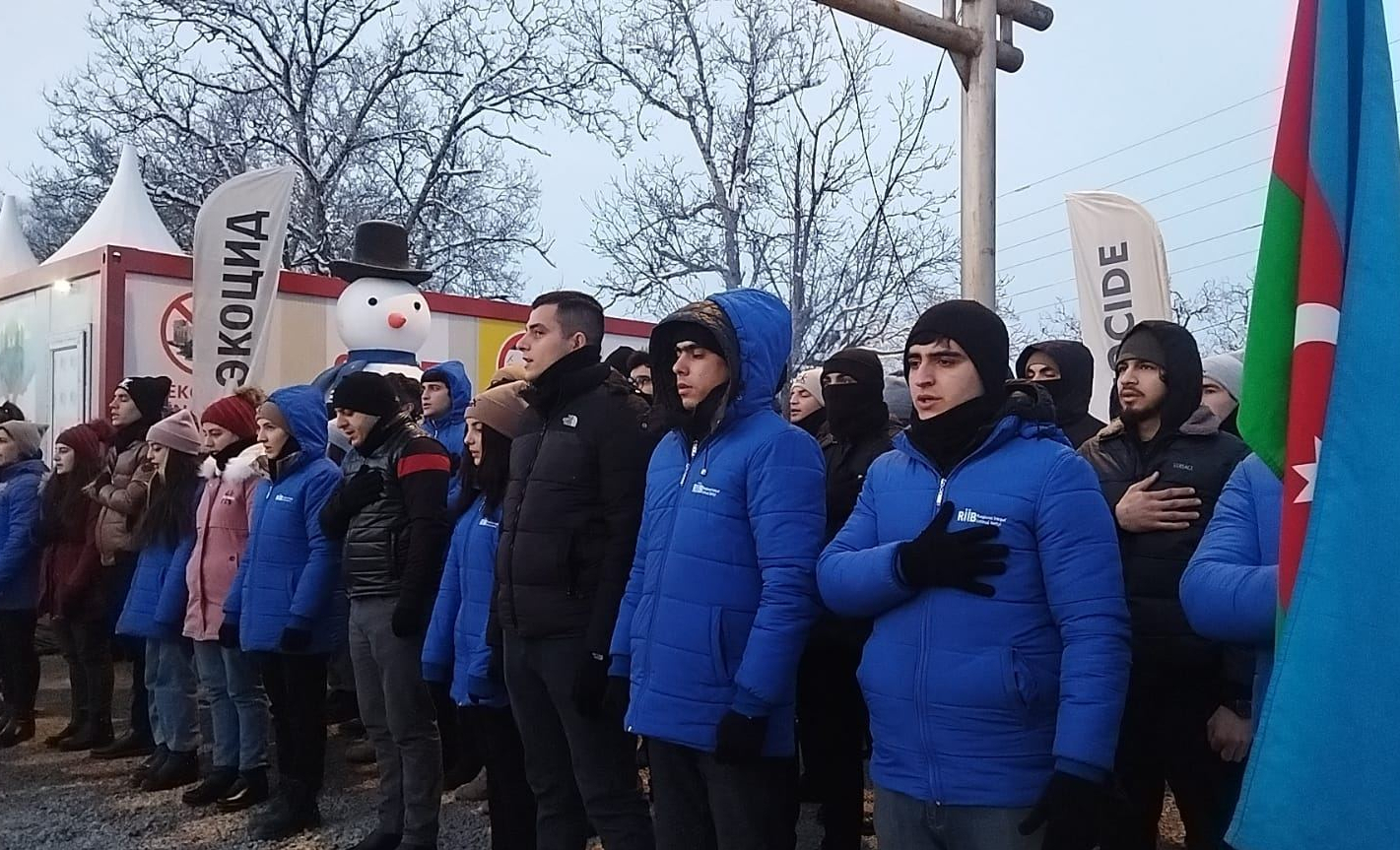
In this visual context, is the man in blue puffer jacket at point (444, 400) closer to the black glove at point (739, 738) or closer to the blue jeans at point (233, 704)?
the blue jeans at point (233, 704)

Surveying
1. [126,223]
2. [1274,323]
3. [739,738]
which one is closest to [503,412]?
[739,738]

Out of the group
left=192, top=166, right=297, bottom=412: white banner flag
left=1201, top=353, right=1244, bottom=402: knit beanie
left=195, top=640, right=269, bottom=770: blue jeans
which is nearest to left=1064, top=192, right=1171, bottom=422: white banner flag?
left=1201, top=353, right=1244, bottom=402: knit beanie

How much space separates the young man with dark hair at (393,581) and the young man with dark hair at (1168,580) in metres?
2.54

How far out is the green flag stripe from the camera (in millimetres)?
Answer: 2191

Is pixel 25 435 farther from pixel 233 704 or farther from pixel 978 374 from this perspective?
pixel 978 374

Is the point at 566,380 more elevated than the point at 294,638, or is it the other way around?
the point at 566,380

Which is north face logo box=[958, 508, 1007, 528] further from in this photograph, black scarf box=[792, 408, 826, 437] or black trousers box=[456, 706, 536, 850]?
black scarf box=[792, 408, 826, 437]

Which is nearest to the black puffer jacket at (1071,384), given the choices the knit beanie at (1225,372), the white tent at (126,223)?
the knit beanie at (1225,372)

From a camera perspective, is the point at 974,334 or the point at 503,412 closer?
the point at 974,334

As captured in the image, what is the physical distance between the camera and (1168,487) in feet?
11.4

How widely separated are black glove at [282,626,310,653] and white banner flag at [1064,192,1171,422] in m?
6.03

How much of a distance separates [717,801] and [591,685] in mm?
589

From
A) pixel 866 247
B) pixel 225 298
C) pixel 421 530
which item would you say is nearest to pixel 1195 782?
pixel 421 530

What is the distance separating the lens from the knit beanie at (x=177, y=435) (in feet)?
20.5
